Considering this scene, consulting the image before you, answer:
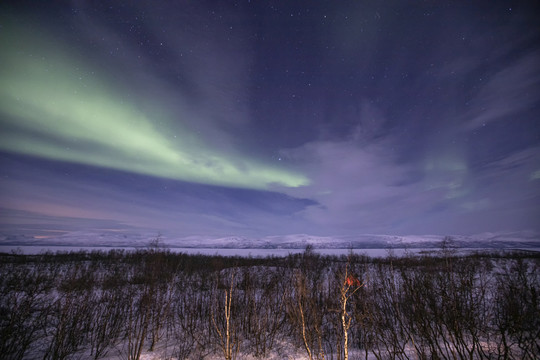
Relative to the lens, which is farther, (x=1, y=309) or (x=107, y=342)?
(x=1, y=309)

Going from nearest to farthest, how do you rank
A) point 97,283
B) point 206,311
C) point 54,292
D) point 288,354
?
point 288,354, point 206,311, point 54,292, point 97,283

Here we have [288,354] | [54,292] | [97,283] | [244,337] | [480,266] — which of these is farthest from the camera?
[480,266]

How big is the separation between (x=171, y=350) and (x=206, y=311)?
10.5 feet

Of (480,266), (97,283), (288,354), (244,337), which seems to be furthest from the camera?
(480,266)

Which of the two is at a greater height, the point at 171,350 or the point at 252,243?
the point at 171,350

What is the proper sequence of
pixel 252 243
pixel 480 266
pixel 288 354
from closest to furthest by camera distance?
pixel 288 354 → pixel 480 266 → pixel 252 243

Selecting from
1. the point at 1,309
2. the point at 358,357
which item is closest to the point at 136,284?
the point at 1,309

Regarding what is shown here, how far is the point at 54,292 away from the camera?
50.4 feet

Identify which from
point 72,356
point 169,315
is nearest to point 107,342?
point 72,356

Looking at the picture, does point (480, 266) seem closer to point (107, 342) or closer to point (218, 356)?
point (218, 356)

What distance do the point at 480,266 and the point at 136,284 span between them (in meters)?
33.6

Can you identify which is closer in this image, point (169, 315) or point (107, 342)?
point (107, 342)

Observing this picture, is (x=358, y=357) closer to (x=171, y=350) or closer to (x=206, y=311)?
(x=171, y=350)

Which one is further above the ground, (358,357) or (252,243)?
(358,357)
